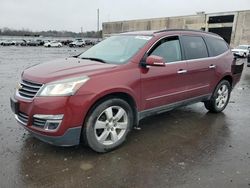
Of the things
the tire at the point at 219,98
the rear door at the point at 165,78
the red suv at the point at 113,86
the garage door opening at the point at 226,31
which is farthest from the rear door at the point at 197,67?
the garage door opening at the point at 226,31

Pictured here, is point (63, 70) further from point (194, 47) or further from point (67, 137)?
point (194, 47)

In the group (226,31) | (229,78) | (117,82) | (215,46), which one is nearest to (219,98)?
(229,78)

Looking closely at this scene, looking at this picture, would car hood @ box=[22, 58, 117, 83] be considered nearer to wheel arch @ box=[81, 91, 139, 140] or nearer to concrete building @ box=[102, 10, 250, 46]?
wheel arch @ box=[81, 91, 139, 140]

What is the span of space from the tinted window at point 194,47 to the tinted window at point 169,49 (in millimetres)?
209

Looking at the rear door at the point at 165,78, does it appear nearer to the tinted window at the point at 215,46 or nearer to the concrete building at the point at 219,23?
the tinted window at the point at 215,46

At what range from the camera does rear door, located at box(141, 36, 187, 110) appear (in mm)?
4031

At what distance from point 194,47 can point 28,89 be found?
3180 mm

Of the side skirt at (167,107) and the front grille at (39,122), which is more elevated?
the front grille at (39,122)

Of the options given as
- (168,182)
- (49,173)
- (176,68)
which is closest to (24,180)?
(49,173)

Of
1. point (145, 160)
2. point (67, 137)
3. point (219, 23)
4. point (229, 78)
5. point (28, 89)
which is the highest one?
point (219, 23)

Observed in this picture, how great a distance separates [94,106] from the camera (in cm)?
345

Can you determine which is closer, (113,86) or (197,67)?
(113,86)

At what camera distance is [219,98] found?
5770 millimetres

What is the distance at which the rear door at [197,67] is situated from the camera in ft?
15.6
